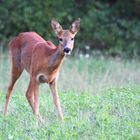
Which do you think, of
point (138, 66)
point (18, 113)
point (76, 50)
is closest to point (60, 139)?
point (18, 113)

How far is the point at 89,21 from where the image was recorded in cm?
2320

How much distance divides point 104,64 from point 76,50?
10.1 feet

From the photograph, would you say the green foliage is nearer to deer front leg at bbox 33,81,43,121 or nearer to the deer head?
deer front leg at bbox 33,81,43,121

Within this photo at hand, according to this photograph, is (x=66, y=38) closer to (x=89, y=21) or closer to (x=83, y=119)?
(x=83, y=119)

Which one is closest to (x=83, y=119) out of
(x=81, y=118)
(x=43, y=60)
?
(x=81, y=118)

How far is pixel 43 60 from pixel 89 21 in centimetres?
1214

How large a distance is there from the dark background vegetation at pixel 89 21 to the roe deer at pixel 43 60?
10883 millimetres

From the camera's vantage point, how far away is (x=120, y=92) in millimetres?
11805

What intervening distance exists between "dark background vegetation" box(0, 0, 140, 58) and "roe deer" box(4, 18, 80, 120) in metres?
10.9

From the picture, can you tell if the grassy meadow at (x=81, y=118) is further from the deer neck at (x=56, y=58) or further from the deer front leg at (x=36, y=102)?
the deer neck at (x=56, y=58)

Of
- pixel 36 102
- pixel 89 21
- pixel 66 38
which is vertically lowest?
pixel 89 21

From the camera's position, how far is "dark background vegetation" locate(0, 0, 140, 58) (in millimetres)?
22906

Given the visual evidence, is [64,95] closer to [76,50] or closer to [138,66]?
[138,66]

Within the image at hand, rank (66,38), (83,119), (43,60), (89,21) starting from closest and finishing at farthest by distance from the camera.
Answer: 1. (83,119)
2. (66,38)
3. (43,60)
4. (89,21)
